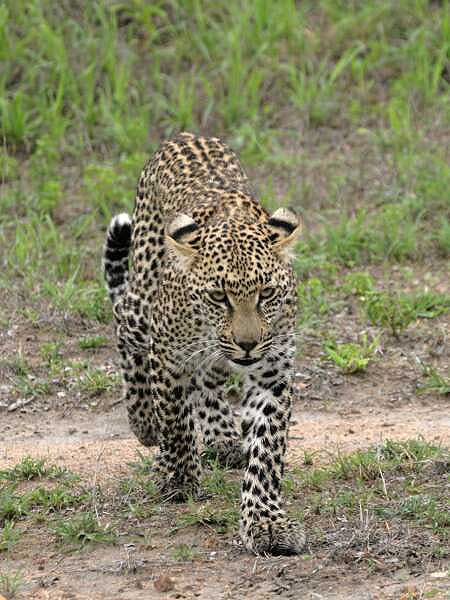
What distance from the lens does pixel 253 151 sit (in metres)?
13.4

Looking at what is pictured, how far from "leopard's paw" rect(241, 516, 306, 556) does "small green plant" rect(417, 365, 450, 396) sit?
2855 millimetres

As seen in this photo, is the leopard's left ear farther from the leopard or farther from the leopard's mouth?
the leopard's mouth

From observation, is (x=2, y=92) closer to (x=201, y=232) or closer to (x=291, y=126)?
(x=291, y=126)

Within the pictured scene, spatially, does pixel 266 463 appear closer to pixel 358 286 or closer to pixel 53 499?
pixel 53 499

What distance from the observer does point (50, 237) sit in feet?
38.8

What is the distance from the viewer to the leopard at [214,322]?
7.21 meters

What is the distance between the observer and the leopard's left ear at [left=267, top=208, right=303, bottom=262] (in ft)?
24.4

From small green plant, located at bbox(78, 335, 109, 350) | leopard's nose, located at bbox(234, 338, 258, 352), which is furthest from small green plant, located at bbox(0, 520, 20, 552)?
small green plant, located at bbox(78, 335, 109, 350)

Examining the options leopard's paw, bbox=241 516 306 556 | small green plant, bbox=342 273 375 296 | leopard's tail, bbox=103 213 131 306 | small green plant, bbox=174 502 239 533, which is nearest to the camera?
leopard's paw, bbox=241 516 306 556

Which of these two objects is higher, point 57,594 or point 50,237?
point 57,594

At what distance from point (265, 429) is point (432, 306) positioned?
12.5ft

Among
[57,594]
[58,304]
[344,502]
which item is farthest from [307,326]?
[57,594]

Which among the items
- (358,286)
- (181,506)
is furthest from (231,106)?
(181,506)

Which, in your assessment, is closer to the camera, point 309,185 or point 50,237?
point 50,237
